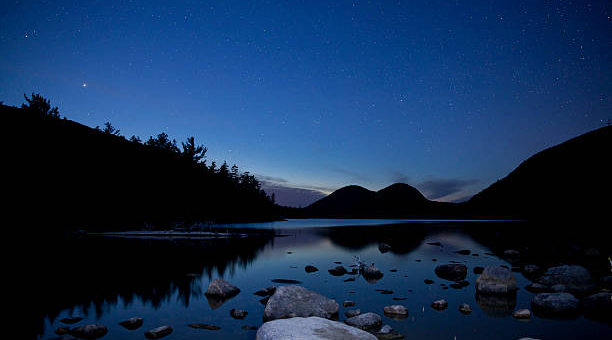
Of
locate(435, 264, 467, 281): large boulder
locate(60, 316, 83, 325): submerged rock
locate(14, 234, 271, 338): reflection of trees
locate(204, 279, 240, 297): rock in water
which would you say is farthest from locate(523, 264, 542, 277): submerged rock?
locate(60, 316, 83, 325): submerged rock

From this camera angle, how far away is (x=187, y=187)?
115m

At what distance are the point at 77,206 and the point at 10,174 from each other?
1433 cm

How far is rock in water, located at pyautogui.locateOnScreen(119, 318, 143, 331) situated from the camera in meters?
12.0

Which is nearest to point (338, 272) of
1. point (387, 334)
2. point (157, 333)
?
point (387, 334)

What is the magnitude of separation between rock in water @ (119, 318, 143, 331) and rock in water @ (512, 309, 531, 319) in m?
15.1

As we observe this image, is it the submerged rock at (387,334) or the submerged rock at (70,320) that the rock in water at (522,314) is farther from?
the submerged rock at (70,320)

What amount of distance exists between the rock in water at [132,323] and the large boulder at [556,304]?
54.4 feet

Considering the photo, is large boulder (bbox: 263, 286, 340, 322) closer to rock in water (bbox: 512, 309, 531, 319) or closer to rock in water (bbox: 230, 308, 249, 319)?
rock in water (bbox: 230, 308, 249, 319)

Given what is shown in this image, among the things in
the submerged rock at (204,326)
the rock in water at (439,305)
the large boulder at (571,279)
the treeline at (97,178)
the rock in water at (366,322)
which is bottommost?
the submerged rock at (204,326)

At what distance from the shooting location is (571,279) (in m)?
17.8

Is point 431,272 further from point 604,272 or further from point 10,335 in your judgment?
point 10,335

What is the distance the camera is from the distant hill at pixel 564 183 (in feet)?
438

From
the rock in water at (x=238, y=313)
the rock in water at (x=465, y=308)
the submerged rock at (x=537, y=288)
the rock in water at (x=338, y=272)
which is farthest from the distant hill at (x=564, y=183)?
the rock in water at (x=238, y=313)

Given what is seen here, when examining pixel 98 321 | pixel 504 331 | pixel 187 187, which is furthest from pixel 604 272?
pixel 187 187
